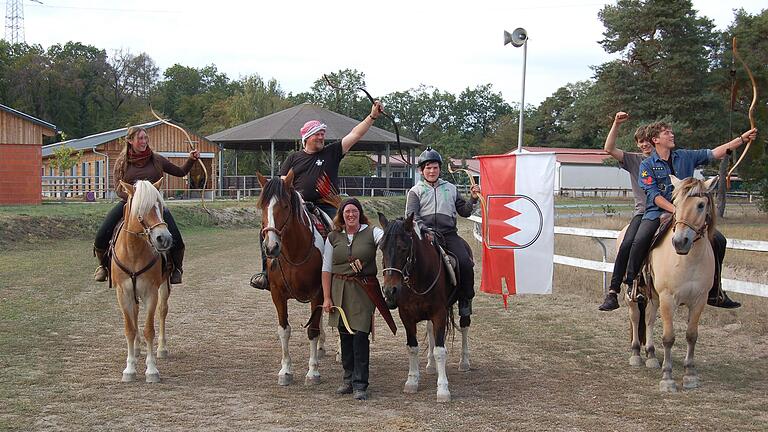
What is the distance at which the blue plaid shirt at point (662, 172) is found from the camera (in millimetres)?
7969

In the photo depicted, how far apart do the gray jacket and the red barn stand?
26.0m

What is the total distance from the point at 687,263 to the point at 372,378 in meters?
3.29

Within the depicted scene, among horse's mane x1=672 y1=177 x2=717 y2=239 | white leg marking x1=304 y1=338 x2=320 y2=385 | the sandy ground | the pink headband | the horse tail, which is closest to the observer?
the sandy ground

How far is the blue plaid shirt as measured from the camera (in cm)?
797

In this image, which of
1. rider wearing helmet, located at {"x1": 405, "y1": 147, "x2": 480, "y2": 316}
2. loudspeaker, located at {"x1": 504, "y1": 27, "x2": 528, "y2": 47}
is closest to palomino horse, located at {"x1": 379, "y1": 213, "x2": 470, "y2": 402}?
rider wearing helmet, located at {"x1": 405, "y1": 147, "x2": 480, "y2": 316}

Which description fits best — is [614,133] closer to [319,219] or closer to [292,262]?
[319,219]

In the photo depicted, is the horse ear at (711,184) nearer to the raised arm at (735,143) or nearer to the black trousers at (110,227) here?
the raised arm at (735,143)

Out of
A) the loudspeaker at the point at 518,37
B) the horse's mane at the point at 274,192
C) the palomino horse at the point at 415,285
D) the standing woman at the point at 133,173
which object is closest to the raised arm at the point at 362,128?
the horse's mane at the point at 274,192

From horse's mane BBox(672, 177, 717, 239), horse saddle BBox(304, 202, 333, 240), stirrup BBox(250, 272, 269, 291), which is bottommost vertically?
stirrup BBox(250, 272, 269, 291)

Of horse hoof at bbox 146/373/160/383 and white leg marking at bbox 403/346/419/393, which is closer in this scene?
white leg marking at bbox 403/346/419/393

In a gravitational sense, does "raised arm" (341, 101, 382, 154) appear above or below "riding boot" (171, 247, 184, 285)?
above

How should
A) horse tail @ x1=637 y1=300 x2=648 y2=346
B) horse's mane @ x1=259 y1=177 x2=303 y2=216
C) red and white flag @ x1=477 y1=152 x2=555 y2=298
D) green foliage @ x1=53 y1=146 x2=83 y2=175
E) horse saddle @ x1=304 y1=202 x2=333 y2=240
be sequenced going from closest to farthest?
horse's mane @ x1=259 y1=177 x2=303 y2=216, horse saddle @ x1=304 y1=202 x2=333 y2=240, horse tail @ x1=637 y1=300 x2=648 y2=346, red and white flag @ x1=477 y1=152 x2=555 y2=298, green foliage @ x1=53 y1=146 x2=83 y2=175

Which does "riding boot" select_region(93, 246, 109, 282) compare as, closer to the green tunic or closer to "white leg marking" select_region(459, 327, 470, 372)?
the green tunic

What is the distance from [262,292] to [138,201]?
23.3 feet
